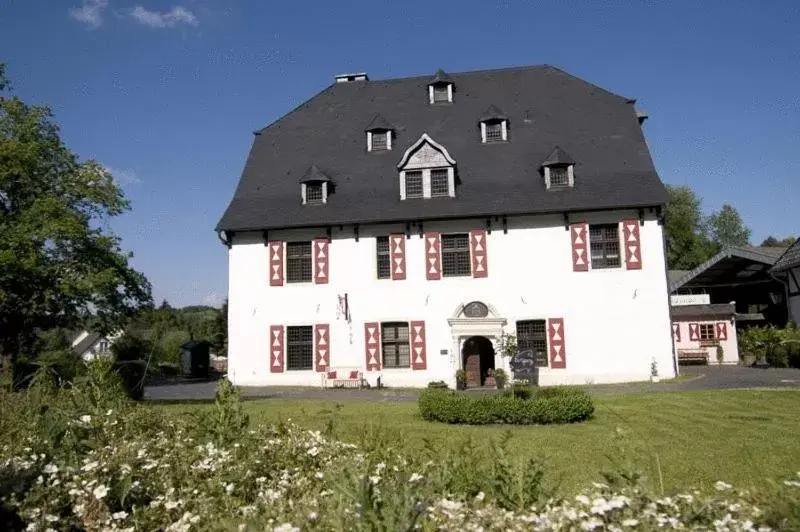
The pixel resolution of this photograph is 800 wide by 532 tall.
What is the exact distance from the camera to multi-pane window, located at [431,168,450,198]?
72.9ft

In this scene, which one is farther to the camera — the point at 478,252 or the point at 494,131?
the point at 494,131

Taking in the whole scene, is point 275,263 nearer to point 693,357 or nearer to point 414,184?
point 414,184

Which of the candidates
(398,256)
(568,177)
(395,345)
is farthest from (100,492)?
(568,177)

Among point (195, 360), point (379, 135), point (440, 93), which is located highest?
point (440, 93)

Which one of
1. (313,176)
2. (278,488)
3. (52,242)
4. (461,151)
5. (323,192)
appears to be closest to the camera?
(278,488)

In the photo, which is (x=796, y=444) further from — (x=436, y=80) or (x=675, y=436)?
(x=436, y=80)

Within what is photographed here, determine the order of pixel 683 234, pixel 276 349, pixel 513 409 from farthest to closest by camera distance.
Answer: pixel 683 234
pixel 276 349
pixel 513 409

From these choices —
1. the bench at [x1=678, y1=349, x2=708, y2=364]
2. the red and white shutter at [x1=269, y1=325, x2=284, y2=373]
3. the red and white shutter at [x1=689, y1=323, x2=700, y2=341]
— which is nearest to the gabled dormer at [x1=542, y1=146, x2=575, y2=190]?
the red and white shutter at [x1=269, y1=325, x2=284, y2=373]

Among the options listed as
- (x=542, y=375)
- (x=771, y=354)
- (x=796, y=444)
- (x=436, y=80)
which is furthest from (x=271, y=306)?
(x=771, y=354)

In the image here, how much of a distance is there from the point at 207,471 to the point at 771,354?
26.7m

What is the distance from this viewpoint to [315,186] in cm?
2305

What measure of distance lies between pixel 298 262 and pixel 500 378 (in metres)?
8.97

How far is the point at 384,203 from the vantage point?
22.3 meters

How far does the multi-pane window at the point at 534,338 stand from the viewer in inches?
821
